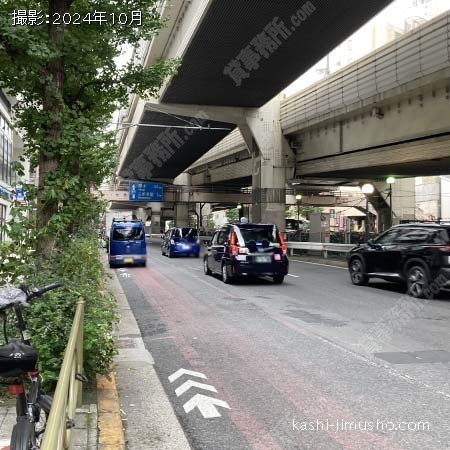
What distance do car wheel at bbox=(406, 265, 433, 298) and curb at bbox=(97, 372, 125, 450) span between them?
8.94 m

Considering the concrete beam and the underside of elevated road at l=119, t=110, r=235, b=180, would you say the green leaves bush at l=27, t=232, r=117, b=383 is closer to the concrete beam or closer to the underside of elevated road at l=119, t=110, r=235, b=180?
the underside of elevated road at l=119, t=110, r=235, b=180

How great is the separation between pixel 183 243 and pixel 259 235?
583 inches

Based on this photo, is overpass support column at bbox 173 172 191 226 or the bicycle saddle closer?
the bicycle saddle

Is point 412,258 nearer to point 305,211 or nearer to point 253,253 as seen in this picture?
point 253,253

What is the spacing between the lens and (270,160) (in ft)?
104

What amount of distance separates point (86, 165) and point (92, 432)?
5493 mm

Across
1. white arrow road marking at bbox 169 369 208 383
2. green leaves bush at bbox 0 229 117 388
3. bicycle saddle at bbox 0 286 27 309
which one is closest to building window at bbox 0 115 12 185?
green leaves bush at bbox 0 229 117 388

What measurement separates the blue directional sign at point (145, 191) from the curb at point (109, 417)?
48.1 metres

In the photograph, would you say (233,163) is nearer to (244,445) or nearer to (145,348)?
(145,348)

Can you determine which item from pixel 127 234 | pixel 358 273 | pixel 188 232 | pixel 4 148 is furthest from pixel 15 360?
pixel 4 148

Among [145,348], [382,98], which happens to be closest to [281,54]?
[382,98]

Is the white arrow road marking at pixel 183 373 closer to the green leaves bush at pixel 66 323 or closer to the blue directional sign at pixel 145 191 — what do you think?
the green leaves bush at pixel 66 323

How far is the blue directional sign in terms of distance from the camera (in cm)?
5262

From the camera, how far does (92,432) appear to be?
12.9 feet
